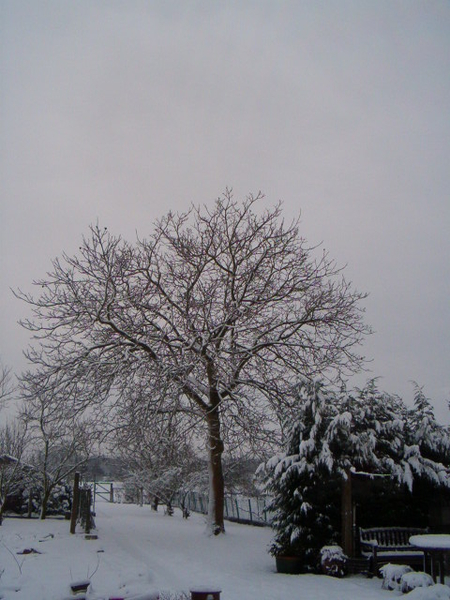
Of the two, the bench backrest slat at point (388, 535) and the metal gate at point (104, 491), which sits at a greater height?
the bench backrest slat at point (388, 535)

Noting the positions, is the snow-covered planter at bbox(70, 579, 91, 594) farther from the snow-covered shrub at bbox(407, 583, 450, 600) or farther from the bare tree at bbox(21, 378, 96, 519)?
the bare tree at bbox(21, 378, 96, 519)

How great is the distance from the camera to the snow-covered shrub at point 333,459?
11.4 metres

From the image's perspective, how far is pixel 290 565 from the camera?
10961 mm

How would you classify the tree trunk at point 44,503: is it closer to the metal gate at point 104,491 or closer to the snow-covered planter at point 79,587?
the snow-covered planter at point 79,587

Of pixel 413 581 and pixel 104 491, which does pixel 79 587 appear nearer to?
pixel 413 581

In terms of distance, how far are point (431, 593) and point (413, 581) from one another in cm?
92

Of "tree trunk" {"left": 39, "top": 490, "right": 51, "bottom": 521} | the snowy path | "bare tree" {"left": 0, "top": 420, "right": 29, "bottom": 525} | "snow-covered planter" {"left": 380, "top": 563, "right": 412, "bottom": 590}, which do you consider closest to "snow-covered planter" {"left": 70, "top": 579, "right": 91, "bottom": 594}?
the snowy path

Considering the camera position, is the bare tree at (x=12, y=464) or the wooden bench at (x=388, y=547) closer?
the wooden bench at (x=388, y=547)

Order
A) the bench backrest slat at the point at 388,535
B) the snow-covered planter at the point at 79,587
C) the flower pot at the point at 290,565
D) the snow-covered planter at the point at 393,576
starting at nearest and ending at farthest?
the snow-covered planter at the point at 79,587
the snow-covered planter at the point at 393,576
the flower pot at the point at 290,565
the bench backrest slat at the point at 388,535

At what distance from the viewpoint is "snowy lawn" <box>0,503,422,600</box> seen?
27.2 ft

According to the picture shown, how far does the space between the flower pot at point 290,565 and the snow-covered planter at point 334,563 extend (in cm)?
49

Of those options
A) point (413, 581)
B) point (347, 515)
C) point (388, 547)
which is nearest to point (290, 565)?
point (347, 515)

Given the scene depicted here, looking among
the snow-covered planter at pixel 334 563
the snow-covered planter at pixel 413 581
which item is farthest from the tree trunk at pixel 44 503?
the snow-covered planter at pixel 413 581

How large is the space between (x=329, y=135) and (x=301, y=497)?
303 inches
